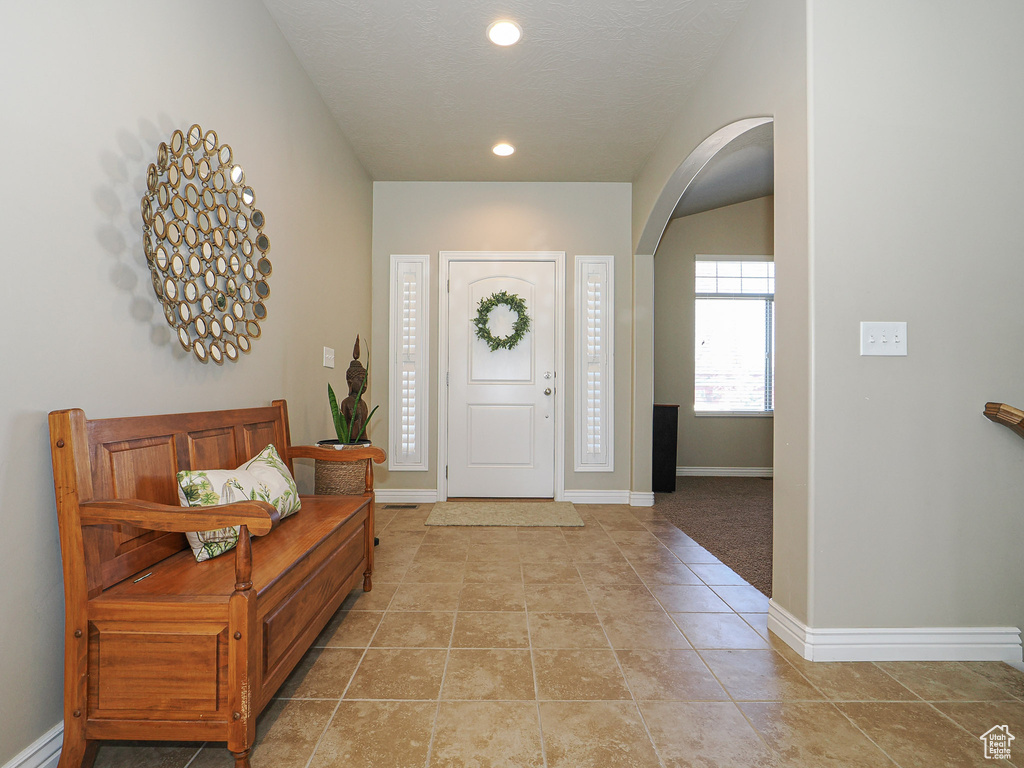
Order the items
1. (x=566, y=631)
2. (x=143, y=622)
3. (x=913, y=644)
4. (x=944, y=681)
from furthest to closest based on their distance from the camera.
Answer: (x=566, y=631)
(x=913, y=644)
(x=944, y=681)
(x=143, y=622)

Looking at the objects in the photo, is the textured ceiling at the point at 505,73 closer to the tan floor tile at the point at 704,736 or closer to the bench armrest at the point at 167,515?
the bench armrest at the point at 167,515

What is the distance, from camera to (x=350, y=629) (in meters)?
2.15

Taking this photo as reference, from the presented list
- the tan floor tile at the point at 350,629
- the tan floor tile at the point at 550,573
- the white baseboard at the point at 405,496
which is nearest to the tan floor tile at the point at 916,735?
the tan floor tile at the point at 550,573

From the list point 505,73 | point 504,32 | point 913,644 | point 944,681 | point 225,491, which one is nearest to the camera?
point 225,491

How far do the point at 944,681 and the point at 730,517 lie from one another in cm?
235

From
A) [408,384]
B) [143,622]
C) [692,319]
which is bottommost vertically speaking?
[143,622]

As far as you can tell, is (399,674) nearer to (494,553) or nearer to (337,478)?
(337,478)

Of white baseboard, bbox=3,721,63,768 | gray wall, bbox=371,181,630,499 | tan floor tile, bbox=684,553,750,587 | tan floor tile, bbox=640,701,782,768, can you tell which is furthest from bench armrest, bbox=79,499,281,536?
gray wall, bbox=371,181,630,499

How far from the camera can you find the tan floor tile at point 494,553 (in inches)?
120

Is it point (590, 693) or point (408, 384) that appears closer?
point (590, 693)

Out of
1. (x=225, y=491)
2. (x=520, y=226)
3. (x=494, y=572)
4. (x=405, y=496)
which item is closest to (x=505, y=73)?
(x=520, y=226)

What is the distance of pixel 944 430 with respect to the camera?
1964 mm

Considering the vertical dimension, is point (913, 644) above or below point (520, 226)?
below

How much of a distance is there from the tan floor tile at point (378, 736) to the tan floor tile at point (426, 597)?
0.73 meters
